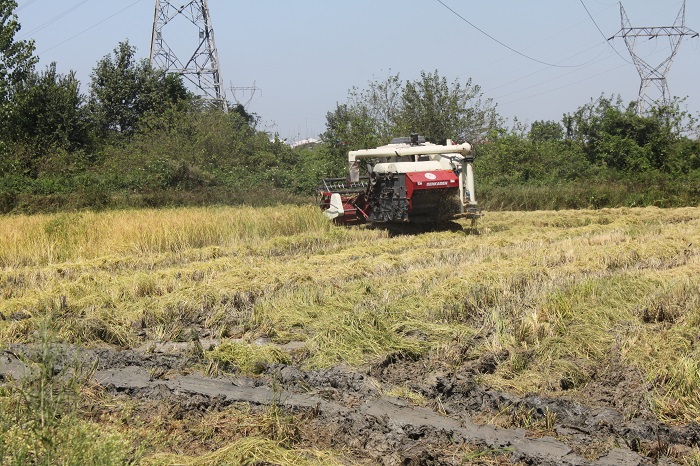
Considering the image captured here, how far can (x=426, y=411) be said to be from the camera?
15.8 feet

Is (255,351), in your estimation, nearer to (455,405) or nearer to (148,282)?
(455,405)

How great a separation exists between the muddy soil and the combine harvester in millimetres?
8469

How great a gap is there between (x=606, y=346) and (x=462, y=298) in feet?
6.58

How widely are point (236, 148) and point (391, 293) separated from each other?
22.1 m

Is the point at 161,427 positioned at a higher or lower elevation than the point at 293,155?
lower

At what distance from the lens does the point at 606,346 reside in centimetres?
574

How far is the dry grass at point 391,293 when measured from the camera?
5.72m

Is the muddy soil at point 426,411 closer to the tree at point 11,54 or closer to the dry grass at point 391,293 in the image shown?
the dry grass at point 391,293

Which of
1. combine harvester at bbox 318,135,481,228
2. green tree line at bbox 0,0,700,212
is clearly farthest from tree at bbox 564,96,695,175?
combine harvester at bbox 318,135,481,228

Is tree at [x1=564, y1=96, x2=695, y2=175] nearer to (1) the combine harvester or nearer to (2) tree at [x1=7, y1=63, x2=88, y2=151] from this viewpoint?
(1) the combine harvester

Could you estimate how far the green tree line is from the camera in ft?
68.9

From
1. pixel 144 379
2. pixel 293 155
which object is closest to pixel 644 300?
pixel 144 379

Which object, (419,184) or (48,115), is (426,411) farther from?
(48,115)

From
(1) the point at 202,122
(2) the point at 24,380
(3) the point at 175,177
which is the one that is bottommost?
(2) the point at 24,380
